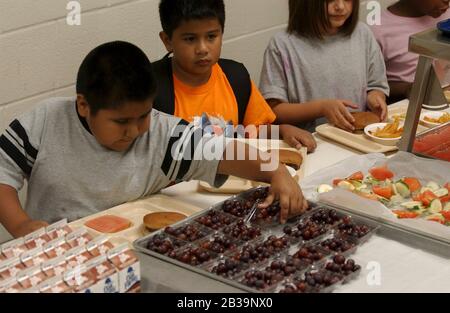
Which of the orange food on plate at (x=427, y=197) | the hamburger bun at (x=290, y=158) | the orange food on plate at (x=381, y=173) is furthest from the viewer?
the hamburger bun at (x=290, y=158)

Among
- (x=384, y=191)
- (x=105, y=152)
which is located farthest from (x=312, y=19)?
(x=105, y=152)

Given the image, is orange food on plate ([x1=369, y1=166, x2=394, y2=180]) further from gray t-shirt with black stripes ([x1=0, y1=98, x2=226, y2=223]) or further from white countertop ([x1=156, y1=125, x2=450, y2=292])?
gray t-shirt with black stripes ([x1=0, y1=98, x2=226, y2=223])

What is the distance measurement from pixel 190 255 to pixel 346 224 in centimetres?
44

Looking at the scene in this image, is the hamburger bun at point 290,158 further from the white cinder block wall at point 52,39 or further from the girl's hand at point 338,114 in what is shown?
the white cinder block wall at point 52,39

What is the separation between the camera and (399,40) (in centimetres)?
365

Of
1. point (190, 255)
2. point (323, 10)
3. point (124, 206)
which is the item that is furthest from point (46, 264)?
point (323, 10)

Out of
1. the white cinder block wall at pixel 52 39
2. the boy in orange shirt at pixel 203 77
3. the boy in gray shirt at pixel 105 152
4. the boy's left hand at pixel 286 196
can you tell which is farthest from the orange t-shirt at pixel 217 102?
the boy's left hand at pixel 286 196

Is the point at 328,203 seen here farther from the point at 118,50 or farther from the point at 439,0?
the point at 439,0

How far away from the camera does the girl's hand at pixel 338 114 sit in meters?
2.77

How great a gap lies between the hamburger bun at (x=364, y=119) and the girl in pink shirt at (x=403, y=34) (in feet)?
2.59

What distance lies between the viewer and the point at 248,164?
2.23 m

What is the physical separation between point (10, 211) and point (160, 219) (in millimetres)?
407

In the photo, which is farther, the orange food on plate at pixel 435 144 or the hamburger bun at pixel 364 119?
the hamburger bun at pixel 364 119

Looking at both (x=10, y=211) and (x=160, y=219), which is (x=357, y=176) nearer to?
(x=160, y=219)
